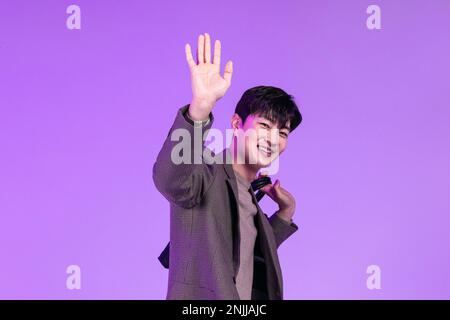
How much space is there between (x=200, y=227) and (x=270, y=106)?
35cm

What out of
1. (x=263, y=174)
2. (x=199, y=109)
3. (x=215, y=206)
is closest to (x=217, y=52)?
(x=199, y=109)

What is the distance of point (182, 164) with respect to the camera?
956 millimetres

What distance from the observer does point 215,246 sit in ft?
3.35

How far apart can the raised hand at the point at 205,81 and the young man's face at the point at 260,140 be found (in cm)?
22

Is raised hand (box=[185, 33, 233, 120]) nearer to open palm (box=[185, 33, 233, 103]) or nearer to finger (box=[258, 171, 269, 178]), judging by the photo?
open palm (box=[185, 33, 233, 103])

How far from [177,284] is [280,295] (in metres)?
0.22

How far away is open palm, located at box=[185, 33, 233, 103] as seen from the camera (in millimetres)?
954

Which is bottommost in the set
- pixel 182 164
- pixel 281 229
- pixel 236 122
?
pixel 281 229

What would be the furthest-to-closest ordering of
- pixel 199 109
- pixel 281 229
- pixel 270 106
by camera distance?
pixel 281 229 < pixel 270 106 < pixel 199 109

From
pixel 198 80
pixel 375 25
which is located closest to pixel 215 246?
pixel 198 80

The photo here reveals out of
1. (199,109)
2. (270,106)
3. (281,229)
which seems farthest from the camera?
(281,229)

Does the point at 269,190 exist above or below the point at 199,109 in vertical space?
below

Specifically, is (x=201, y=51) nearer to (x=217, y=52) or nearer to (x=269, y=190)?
(x=217, y=52)
